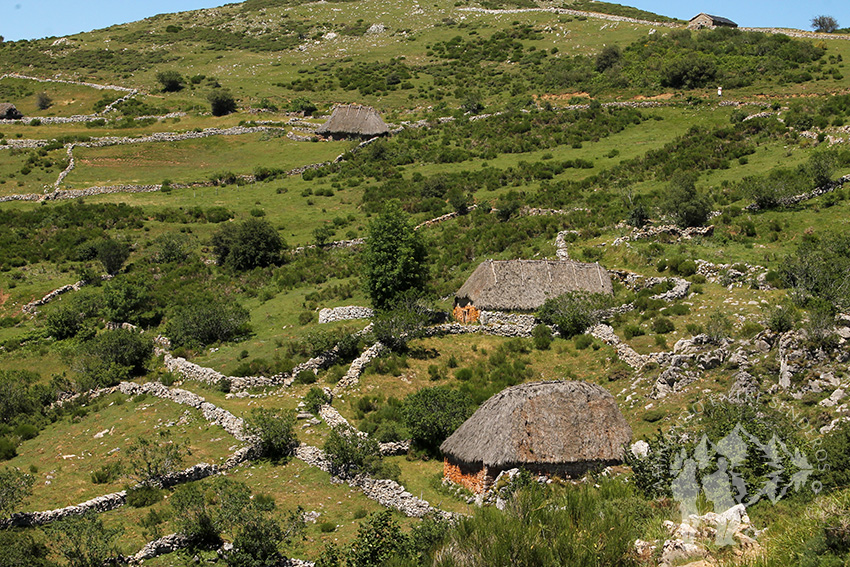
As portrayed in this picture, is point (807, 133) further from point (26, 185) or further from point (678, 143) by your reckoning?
point (26, 185)

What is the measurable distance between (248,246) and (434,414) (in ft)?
87.7

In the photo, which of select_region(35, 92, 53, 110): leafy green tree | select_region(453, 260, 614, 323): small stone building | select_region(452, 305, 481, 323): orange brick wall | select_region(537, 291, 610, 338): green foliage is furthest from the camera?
select_region(35, 92, 53, 110): leafy green tree

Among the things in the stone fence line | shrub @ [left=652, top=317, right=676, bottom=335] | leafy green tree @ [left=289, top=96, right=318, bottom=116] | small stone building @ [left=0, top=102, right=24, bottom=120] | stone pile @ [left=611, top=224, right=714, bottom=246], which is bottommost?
shrub @ [left=652, top=317, right=676, bottom=335]

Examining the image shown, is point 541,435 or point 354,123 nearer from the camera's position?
point 541,435

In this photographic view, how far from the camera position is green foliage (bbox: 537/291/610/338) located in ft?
109

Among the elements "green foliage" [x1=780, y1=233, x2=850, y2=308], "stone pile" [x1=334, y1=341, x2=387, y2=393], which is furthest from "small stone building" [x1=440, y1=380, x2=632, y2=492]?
"green foliage" [x1=780, y1=233, x2=850, y2=308]

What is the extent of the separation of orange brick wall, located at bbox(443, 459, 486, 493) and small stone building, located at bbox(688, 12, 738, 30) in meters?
86.5

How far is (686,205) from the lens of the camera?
40438 millimetres

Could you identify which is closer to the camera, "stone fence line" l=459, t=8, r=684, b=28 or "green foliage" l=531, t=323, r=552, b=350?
"green foliage" l=531, t=323, r=552, b=350

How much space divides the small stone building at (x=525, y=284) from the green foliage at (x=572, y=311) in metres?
0.90

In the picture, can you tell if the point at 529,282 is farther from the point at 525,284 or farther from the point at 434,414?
the point at 434,414

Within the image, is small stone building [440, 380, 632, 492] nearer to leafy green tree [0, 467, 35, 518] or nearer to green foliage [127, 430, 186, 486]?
green foliage [127, 430, 186, 486]

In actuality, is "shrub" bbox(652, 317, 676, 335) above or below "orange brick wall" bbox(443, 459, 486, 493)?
above

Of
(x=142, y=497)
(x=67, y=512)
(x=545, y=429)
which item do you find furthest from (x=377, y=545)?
(x=67, y=512)
